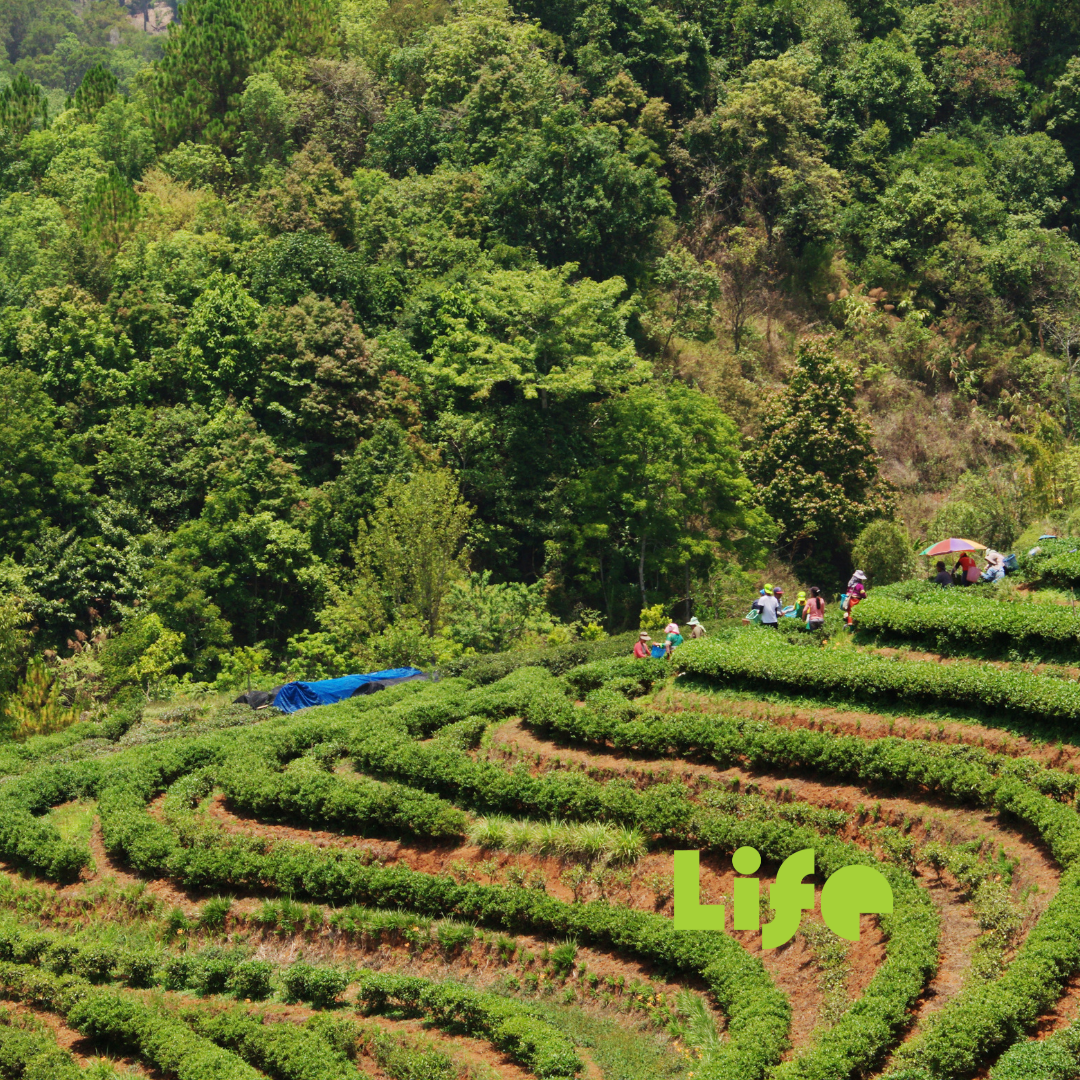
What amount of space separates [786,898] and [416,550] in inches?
815

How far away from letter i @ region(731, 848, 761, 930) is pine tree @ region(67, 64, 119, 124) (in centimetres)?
5930

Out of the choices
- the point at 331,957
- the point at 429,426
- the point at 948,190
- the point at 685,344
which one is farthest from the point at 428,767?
the point at 948,190

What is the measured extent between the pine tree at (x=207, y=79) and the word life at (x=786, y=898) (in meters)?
51.8

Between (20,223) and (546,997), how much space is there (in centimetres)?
4834

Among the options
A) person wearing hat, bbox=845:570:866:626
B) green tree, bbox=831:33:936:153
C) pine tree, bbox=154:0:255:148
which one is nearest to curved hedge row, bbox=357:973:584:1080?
person wearing hat, bbox=845:570:866:626

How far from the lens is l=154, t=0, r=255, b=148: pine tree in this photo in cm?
6500

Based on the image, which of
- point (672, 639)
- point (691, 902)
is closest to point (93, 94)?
point (672, 639)

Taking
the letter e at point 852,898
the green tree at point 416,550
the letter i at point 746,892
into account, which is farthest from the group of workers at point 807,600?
the letter e at point 852,898

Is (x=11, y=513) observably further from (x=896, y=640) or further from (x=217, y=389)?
(x=896, y=640)

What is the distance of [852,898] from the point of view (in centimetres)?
2005

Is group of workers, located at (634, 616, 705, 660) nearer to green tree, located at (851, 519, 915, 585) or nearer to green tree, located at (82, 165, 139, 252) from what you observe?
green tree, located at (851, 519, 915, 585)

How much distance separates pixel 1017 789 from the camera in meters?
21.0

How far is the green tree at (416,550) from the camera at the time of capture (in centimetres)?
3941

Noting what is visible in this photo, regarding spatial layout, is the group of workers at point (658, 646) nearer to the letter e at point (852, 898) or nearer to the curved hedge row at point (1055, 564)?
the curved hedge row at point (1055, 564)
